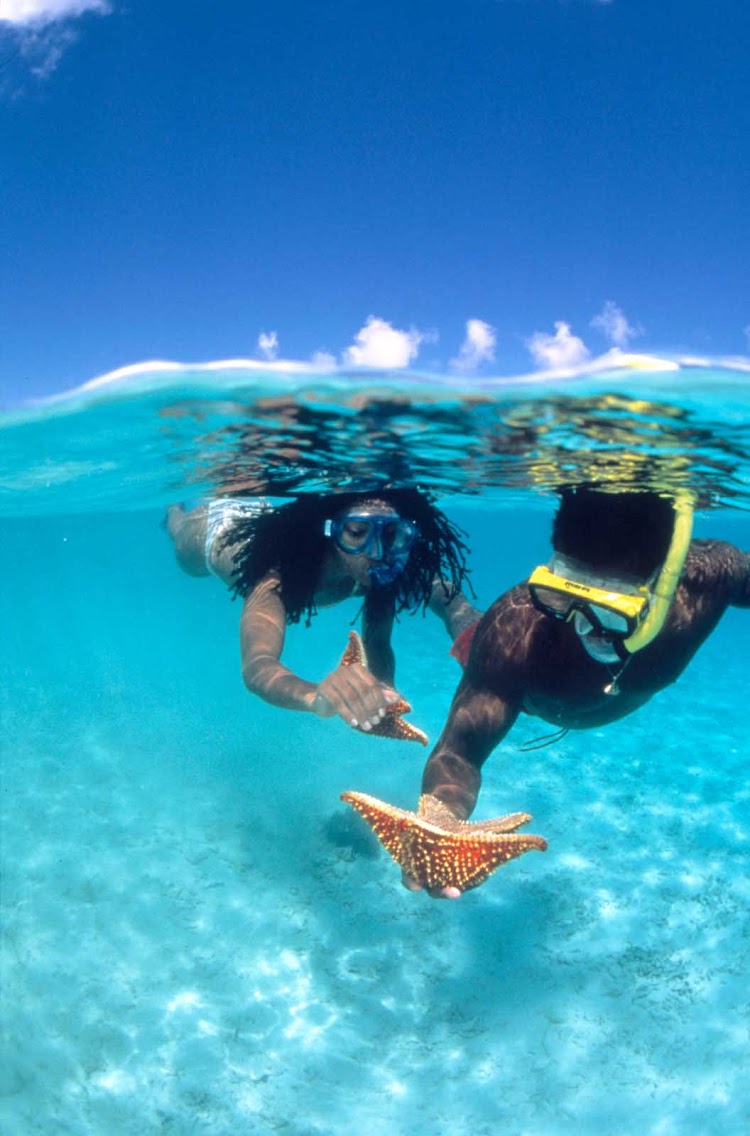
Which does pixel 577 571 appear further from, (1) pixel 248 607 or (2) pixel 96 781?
(2) pixel 96 781

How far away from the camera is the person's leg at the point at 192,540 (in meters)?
11.2

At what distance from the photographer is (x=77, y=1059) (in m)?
7.95

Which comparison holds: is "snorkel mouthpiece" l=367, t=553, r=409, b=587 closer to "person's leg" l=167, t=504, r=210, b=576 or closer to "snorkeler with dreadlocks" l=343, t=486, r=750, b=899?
"snorkeler with dreadlocks" l=343, t=486, r=750, b=899

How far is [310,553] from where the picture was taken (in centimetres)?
843

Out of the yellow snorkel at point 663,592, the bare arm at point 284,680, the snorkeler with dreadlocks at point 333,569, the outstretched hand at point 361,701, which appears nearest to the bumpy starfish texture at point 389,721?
the outstretched hand at point 361,701

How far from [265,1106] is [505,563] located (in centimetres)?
15429

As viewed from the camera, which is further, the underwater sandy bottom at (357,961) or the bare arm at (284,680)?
the underwater sandy bottom at (357,961)

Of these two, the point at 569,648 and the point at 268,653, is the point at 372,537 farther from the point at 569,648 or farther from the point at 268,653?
the point at 569,648

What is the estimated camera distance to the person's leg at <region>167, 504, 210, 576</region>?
11.2 metres

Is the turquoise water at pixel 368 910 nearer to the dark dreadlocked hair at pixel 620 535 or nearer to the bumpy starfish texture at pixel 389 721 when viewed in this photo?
the dark dreadlocked hair at pixel 620 535

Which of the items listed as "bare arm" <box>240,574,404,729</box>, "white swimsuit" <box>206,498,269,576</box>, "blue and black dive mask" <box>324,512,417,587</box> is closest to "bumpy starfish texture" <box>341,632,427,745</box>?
"bare arm" <box>240,574,404,729</box>

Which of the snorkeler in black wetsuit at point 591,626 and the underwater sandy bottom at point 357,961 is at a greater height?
the snorkeler in black wetsuit at point 591,626

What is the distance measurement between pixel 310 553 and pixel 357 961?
570cm

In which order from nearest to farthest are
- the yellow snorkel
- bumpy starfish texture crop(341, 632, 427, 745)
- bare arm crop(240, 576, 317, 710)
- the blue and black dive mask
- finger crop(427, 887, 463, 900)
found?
finger crop(427, 887, 463, 900), the yellow snorkel, bumpy starfish texture crop(341, 632, 427, 745), bare arm crop(240, 576, 317, 710), the blue and black dive mask
